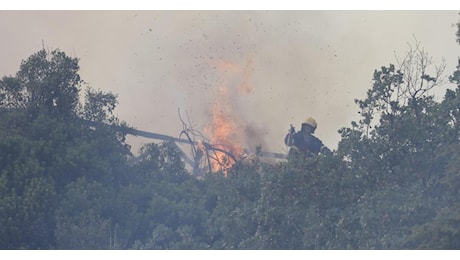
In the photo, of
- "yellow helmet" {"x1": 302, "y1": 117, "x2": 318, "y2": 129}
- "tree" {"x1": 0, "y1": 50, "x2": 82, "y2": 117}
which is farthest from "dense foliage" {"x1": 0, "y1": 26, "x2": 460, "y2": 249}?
"yellow helmet" {"x1": 302, "y1": 117, "x2": 318, "y2": 129}

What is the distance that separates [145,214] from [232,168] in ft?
20.4

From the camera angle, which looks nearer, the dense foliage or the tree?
the dense foliage

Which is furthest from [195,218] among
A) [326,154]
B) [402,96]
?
[402,96]

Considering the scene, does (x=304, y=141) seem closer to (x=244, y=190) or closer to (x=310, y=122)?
(x=310, y=122)

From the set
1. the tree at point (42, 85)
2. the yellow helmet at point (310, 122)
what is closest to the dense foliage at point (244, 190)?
the tree at point (42, 85)

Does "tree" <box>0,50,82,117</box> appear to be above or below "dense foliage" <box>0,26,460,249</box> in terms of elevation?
above

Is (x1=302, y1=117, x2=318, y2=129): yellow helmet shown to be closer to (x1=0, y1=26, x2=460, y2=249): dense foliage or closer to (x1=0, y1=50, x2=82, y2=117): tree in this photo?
(x1=0, y1=26, x2=460, y2=249): dense foliage

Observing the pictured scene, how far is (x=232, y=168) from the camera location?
163ft

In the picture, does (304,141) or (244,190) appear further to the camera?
(304,141)

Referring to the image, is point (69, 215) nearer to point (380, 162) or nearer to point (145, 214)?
point (145, 214)

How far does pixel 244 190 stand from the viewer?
4288cm

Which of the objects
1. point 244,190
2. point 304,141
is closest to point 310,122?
→ point 304,141

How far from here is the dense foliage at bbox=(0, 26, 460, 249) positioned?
38.8 m
